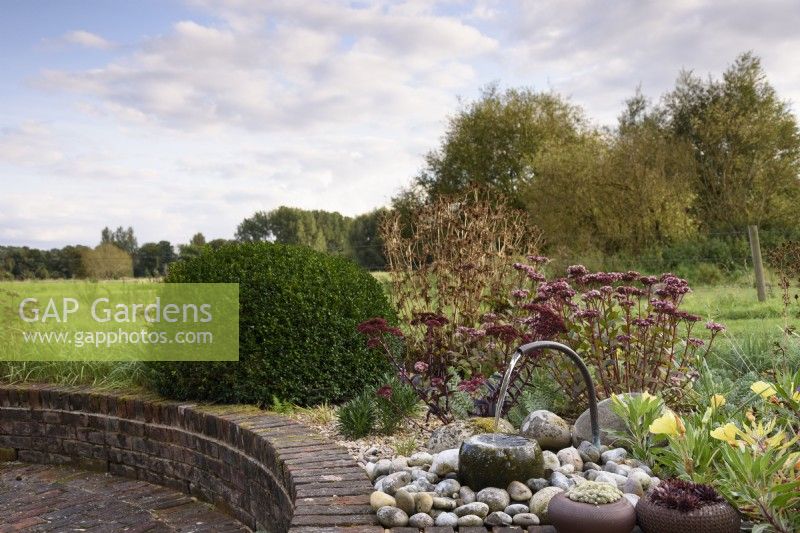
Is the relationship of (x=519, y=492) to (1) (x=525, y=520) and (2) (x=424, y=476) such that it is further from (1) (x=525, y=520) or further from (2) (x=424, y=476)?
(2) (x=424, y=476)

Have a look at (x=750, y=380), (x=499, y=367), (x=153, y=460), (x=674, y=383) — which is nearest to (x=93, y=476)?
(x=153, y=460)

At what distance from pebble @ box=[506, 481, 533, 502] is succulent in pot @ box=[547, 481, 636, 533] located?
315mm

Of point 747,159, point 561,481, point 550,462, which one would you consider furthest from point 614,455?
point 747,159

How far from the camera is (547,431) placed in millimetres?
3814

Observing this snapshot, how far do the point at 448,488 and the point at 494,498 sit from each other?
0.76 ft

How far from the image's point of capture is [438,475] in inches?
138

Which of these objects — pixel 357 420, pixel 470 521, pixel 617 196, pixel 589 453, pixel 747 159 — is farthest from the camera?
pixel 747 159

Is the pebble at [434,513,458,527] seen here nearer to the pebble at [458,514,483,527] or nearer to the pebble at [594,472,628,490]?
the pebble at [458,514,483,527]

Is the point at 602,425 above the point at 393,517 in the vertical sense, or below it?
above

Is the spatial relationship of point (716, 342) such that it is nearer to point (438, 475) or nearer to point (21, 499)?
point (438, 475)

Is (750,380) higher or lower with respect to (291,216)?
lower

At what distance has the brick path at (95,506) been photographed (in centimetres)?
460

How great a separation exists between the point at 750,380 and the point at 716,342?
7.59ft

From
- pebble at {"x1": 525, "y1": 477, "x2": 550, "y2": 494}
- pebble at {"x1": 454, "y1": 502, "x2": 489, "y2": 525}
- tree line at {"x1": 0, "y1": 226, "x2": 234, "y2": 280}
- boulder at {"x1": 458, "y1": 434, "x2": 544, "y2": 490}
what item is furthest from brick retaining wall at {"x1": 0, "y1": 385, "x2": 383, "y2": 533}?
tree line at {"x1": 0, "y1": 226, "x2": 234, "y2": 280}
